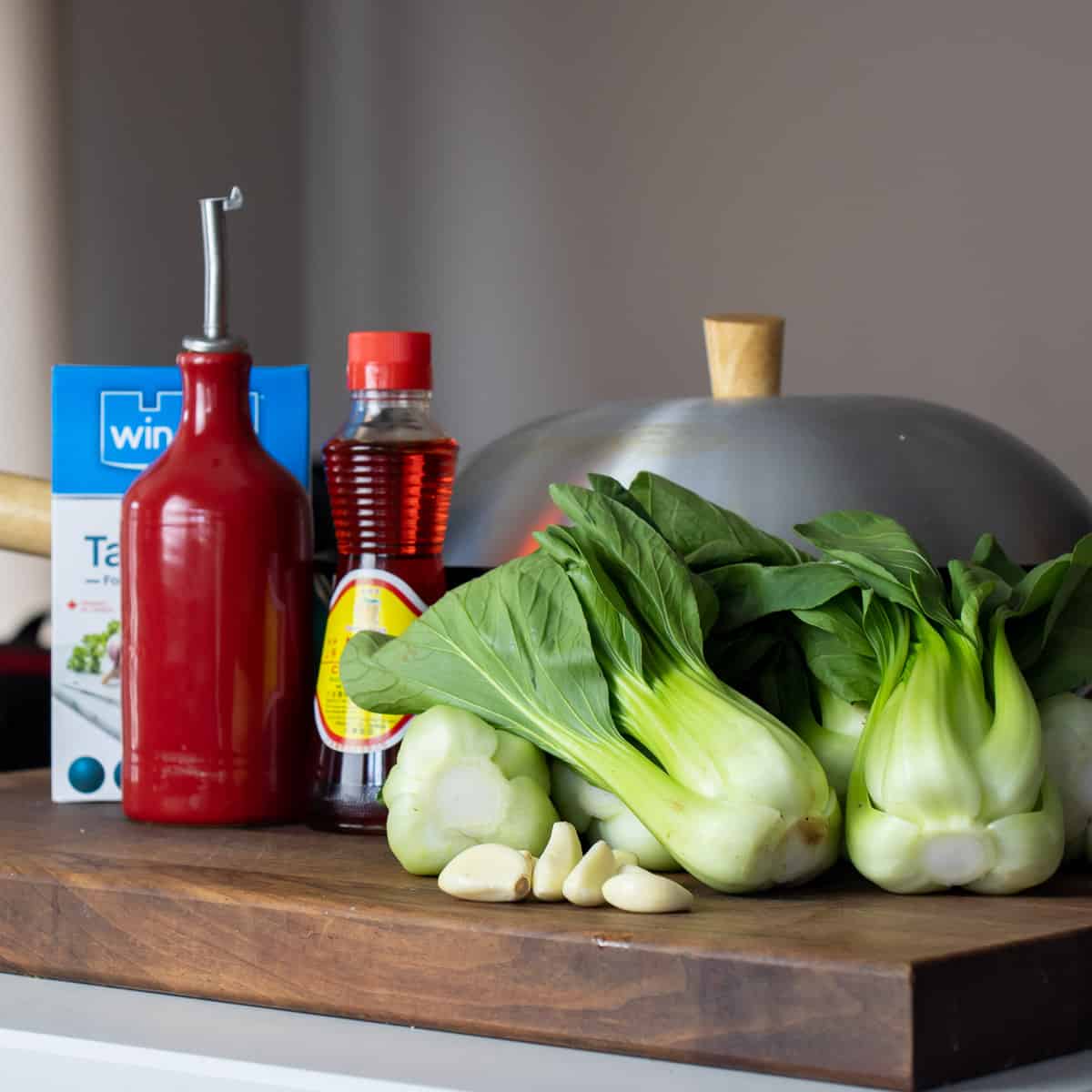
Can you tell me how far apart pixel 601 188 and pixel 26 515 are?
1.23m

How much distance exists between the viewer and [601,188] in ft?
7.01

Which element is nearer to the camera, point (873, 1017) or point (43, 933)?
point (873, 1017)

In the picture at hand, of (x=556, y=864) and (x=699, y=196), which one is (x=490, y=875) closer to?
(x=556, y=864)

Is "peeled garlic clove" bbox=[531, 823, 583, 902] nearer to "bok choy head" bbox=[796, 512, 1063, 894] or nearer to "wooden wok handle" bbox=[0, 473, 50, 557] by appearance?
"bok choy head" bbox=[796, 512, 1063, 894]

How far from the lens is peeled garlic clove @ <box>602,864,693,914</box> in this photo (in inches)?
25.6

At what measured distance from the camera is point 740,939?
590mm

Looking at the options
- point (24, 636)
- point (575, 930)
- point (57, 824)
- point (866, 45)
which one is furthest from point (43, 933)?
point (866, 45)

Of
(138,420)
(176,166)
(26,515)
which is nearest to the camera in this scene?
(138,420)

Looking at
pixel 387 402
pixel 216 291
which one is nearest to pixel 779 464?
pixel 387 402

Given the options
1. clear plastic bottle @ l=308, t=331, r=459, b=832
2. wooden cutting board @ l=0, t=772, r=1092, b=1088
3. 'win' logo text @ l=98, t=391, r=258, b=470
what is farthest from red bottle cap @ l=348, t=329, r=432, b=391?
wooden cutting board @ l=0, t=772, r=1092, b=1088

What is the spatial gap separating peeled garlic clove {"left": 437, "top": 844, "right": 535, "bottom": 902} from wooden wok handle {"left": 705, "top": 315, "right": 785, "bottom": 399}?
0.39 metres

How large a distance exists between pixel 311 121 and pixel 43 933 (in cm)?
166

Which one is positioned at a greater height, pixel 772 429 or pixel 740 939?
pixel 772 429

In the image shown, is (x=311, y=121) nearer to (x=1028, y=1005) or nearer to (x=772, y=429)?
(x=772, y=429)
